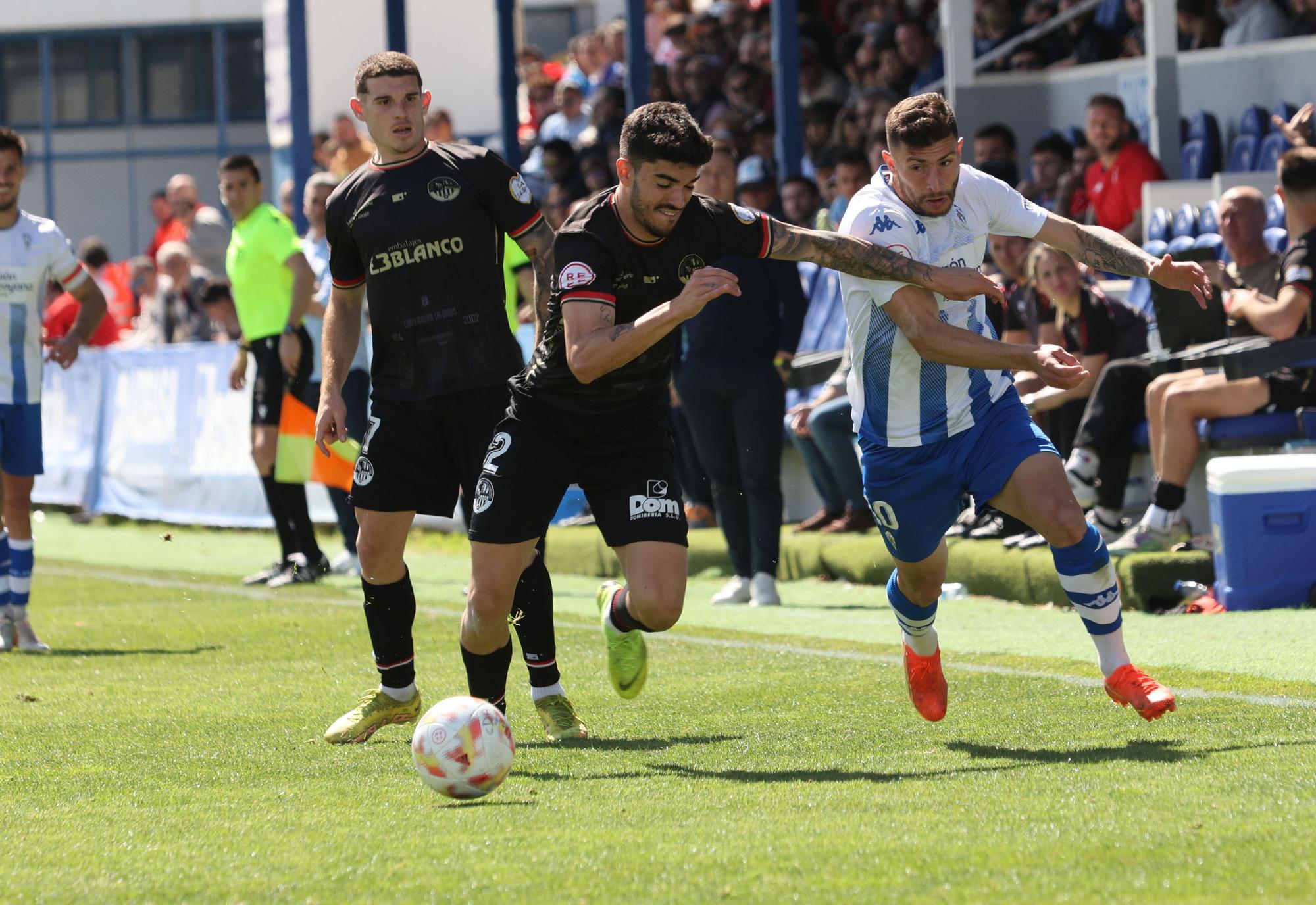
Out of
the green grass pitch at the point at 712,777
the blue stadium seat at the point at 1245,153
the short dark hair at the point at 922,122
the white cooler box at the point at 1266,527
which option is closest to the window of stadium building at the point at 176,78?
the blue stadium seat at the point at 1245,153

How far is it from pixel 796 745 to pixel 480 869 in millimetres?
1902

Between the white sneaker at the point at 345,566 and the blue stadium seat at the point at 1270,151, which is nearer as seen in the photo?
the blue stadium seat at the point at 1270,151

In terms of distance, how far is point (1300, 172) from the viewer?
939cm

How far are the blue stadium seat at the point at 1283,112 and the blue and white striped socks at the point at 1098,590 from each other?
315 inches

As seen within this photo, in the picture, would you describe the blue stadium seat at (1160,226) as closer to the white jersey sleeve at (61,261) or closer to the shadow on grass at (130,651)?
the shadow on grass at (130,651)

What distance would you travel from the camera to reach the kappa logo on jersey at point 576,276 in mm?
5719

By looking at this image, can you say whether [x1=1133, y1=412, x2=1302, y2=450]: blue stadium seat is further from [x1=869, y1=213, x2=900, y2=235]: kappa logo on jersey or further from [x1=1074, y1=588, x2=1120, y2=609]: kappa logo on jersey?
[x1=869, y1=213, x2=900, y2=235]: kappa logo on jersey

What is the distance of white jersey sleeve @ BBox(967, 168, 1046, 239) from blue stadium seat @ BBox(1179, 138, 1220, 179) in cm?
813

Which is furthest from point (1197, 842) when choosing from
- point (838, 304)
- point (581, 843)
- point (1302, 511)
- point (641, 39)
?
point (641, 39)

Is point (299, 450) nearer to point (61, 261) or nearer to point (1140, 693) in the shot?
point (61, 261)

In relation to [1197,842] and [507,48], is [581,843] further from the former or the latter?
[507,48]

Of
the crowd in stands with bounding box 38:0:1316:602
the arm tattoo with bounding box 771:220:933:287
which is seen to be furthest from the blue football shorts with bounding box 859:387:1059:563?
the crowd in stands with bounding box 38:0:1316:602

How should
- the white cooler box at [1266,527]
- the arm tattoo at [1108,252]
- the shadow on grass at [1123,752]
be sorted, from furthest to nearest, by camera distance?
the white cooler box at [1266,527]
the arm tattoo at [1108,252]
the shadow on grass at [1123,752]

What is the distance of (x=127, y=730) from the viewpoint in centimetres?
697
